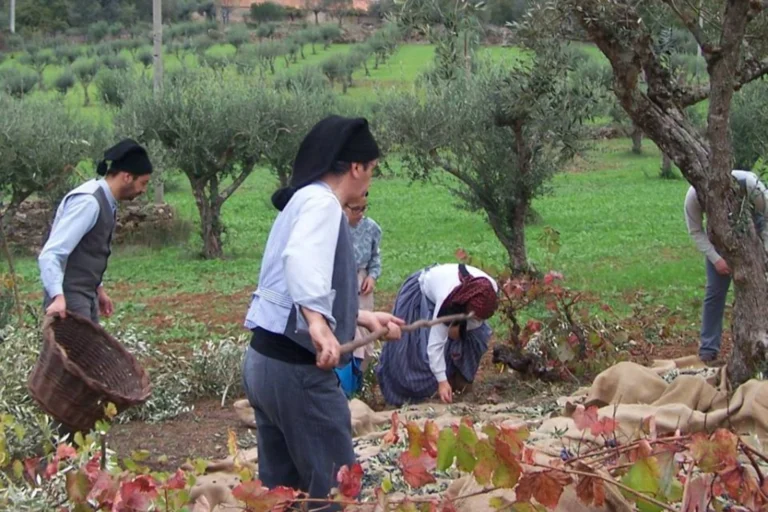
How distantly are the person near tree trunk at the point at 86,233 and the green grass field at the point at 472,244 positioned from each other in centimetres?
490

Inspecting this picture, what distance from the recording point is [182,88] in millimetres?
17922

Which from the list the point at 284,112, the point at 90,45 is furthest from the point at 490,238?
the point at 90,45

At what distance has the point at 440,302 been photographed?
277 inches

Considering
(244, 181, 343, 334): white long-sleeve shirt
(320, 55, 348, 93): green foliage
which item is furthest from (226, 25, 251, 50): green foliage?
(244, 181, 343, 334): white long-sleeve shirt

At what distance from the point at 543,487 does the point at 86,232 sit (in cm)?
396

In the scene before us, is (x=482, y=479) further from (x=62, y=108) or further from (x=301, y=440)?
(x=62, y=108)

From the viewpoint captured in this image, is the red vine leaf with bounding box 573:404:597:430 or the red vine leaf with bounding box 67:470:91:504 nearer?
the red vine leaf with bounding box 67:470:91:504

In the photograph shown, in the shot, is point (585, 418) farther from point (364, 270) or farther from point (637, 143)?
point (637, 143)

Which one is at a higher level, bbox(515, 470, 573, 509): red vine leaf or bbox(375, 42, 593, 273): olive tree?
bbox(515, 470, 573, 509): red vine leaf

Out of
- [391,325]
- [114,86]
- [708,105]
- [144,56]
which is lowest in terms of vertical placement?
[144,56]

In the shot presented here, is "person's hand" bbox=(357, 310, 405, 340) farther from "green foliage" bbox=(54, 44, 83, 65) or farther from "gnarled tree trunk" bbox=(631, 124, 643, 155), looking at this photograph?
"green foliage" bbox=(54, 44, 83, 65)

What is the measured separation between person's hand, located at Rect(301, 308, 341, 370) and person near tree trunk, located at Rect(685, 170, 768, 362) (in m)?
4.28

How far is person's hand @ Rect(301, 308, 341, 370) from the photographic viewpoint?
3.74 m

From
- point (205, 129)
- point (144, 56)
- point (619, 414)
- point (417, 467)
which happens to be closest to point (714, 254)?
point (619, 414)
